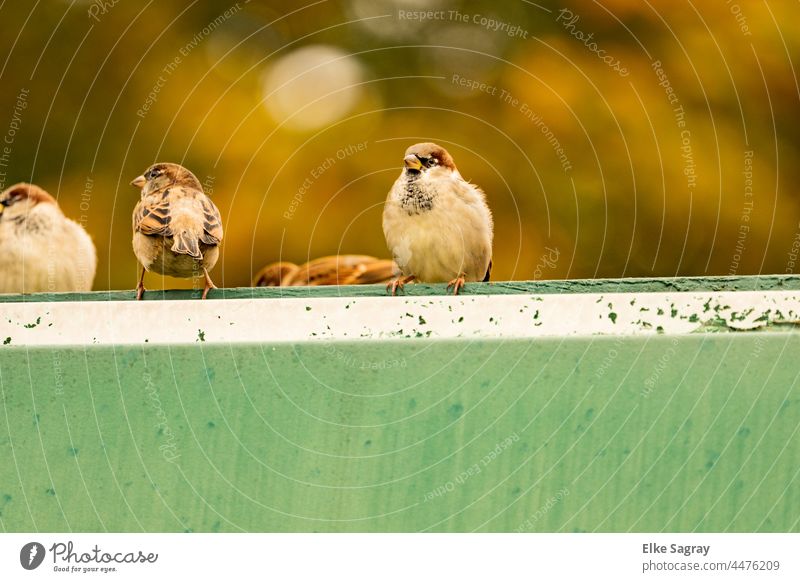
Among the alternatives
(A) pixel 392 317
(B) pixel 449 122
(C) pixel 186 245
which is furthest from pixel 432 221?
(B) pixel 449 122

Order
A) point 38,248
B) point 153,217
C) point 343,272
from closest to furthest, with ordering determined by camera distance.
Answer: point 153,217, point 38,248, point 343,272

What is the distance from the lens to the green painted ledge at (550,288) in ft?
12.5

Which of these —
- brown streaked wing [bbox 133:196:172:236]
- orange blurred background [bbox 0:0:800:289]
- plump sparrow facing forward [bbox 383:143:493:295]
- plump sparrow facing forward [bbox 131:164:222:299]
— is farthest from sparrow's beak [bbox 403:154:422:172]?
orange blurred background [bbox 0:0:800:289]

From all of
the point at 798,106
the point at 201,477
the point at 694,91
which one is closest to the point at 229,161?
the point at 694,91

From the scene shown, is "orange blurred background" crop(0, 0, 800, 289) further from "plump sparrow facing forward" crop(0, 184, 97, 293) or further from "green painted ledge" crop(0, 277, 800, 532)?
"green painted ledge" crop(0, 277, 800, 532)

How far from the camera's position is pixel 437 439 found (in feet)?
11.9

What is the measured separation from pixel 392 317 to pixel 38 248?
3.83 meters

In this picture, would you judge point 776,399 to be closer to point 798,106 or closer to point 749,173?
point 749,173

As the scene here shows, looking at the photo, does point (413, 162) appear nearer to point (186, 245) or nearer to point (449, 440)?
point (186, 245)

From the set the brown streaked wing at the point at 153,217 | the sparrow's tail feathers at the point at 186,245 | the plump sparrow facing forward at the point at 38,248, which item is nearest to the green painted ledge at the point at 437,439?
the sparrow's tail feathers at the point at 186,245

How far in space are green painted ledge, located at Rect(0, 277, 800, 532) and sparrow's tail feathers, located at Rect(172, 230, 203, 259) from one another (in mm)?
1473

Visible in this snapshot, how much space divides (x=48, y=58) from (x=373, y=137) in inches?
121

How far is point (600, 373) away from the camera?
3.60 metres

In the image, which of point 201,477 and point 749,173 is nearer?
point 201,477
